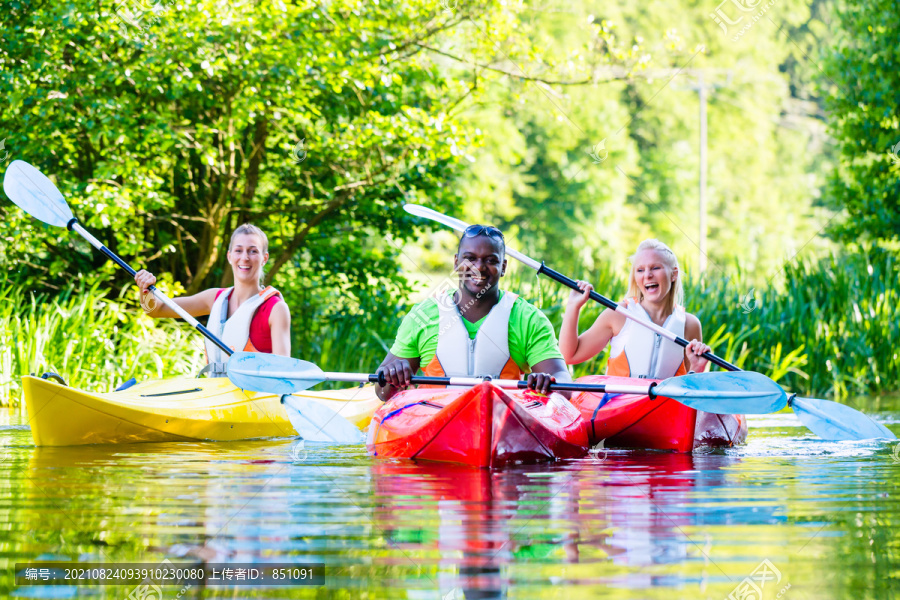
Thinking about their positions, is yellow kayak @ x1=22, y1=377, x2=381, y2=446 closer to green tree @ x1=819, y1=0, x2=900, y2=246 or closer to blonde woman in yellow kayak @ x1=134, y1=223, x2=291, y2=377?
blonde woman in yellow kayak @ x1=134, y1=223, x2=291, y2=377

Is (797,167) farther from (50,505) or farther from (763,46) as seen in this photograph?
(50,505)

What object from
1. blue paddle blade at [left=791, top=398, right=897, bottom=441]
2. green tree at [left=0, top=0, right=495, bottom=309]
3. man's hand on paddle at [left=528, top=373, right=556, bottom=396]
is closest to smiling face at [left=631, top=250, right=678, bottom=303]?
blue paddle blade at [left=791, top=398, right=897, bottom=441]

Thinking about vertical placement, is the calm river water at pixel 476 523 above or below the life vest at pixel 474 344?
below

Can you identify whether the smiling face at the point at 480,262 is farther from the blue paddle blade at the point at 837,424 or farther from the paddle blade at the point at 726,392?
the blue paddle blade at the point at 837,424

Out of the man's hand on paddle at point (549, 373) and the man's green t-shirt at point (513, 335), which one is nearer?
the man's hand on paddle at point (549, 373)

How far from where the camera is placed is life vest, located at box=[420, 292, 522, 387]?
4.95 metres

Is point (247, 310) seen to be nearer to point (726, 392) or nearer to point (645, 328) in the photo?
point (645, 328)

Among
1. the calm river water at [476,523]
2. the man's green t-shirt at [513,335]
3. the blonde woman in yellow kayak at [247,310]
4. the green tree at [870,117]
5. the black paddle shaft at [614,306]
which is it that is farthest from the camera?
the green tree at [870,117]

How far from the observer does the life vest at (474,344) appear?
4.95 meters

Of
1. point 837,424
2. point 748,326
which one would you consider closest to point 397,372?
point 837,424

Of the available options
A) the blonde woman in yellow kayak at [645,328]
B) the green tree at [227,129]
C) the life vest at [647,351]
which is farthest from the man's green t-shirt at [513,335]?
the green tree at [227,129]

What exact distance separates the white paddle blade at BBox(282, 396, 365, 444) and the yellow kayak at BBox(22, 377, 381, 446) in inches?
19.4

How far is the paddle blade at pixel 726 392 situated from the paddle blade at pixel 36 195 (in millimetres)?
4229

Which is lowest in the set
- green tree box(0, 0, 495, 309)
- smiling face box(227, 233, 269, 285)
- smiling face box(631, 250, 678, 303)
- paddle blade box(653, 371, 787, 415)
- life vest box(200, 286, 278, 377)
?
paddle blade box(653, 371, 787, 415)
